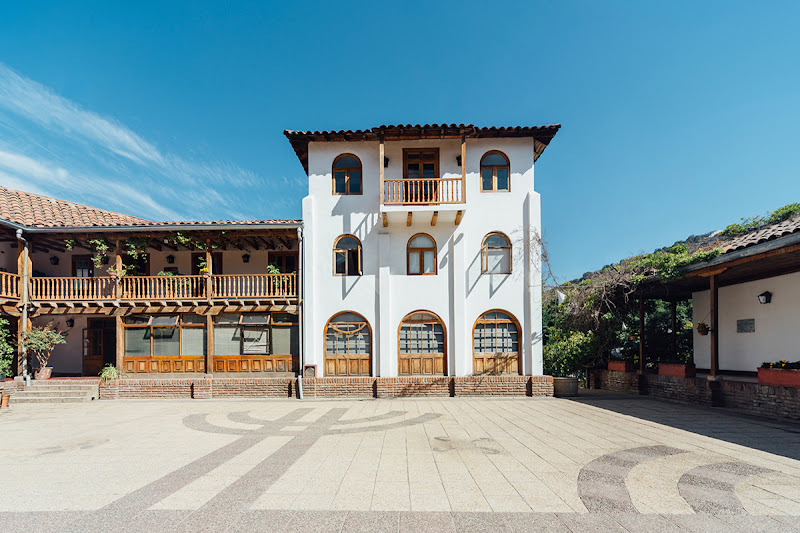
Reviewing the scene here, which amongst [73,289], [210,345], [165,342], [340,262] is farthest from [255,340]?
[73,289]

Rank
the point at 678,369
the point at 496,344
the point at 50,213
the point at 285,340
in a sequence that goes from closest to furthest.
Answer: the point at 678,369
the point at 496,344
the point at 285,340
the point at 50,213

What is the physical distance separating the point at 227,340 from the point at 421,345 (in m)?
7.23

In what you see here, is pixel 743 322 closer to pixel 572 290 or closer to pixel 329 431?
pixel 572 290

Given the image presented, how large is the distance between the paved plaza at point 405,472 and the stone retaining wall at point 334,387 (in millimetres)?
2672

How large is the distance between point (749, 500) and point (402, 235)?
1058cm

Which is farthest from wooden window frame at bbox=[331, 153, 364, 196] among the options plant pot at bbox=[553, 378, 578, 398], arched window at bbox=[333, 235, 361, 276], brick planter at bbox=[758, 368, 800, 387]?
brick planter at bbox=[758, 368, 800, 387]

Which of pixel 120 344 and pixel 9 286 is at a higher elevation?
pixel 9 286

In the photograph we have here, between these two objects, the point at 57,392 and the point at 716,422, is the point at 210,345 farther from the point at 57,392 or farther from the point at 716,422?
the point at 716,422

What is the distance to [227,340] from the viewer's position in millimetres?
14180

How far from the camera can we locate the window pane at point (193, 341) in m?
14.2

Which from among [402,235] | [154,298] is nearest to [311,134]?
[402,235]

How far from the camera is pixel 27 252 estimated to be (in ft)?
45.0

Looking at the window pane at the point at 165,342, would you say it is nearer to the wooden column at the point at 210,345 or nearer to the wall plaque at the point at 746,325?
the wooden column at the point at 210,345

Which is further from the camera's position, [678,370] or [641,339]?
[641,339]
